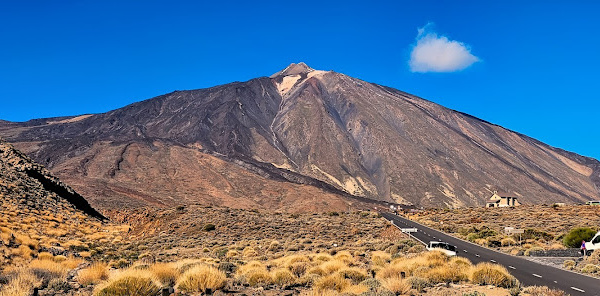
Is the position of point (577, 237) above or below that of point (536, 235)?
above

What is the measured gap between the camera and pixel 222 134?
178500 mm

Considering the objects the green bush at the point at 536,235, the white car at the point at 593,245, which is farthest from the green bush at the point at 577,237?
the white car at the point at 593,245

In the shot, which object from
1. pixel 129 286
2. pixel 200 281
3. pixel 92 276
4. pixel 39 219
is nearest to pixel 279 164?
pixel 39 219

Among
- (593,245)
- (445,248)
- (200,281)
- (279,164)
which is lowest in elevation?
(200,281)

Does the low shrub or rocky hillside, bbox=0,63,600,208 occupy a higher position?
rocky hillside, bbox=0,63,600,208

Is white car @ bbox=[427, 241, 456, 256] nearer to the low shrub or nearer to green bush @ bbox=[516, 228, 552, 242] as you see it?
the low shrub

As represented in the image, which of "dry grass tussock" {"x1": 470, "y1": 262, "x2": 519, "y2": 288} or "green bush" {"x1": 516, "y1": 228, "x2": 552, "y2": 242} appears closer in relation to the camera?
"dry grass tussock" {"x1": 470, "y1": 262, "x2": 519, "y2": 288}

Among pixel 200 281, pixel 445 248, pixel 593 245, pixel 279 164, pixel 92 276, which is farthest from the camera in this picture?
pixel 279 164

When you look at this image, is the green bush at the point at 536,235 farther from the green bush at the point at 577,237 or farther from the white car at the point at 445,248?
the white car at the point at 445,248

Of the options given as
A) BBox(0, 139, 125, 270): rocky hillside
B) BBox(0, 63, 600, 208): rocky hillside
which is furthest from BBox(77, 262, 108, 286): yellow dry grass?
BBox(0, 63, 600, 208): rocky hillside

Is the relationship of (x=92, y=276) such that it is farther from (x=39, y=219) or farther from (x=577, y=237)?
(x=577, y=237)

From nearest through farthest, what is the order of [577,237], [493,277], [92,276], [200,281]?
[200,281] < [493,277] < [92,276] < [577,237]

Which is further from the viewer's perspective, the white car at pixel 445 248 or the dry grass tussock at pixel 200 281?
the white car at pixel 445 248

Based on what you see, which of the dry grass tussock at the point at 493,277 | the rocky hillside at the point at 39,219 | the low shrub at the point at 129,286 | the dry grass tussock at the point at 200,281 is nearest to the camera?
the low shrub at the point at 129,286
